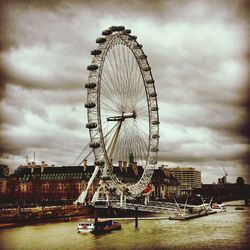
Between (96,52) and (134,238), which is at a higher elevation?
(96,52)

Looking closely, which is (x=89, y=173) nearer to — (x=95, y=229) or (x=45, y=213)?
(x=45, y=213)

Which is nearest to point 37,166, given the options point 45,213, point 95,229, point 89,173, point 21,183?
point 21,183

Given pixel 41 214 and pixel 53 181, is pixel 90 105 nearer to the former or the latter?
pixel 41 214

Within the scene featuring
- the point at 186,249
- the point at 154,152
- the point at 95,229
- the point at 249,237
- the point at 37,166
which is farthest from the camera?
the point at 37,166

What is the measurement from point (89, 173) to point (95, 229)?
47.7 meters

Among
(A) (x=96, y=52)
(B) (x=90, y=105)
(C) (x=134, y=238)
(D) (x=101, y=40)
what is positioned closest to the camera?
(C) (x=134, y=238)

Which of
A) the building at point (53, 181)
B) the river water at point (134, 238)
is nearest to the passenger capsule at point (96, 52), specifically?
the river water at point (134, 238)

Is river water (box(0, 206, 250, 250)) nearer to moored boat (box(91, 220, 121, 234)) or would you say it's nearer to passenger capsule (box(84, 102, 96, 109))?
moored boat (box(91, 220, 121, 234))

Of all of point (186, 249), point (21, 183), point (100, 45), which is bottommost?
point (186, 249)

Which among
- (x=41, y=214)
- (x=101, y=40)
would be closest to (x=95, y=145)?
(x=101, y=40)

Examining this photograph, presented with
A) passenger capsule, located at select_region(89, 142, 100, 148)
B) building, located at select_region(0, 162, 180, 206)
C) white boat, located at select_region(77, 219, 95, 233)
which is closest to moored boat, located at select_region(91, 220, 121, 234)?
white boat, located at select_region(77, 219, 95, 233)

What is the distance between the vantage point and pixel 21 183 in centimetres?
8562

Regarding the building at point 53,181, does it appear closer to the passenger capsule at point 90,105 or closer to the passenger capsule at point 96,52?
the passenger capsule at point 90,105

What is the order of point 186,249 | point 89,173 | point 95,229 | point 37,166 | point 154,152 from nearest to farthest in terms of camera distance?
point 186,249
point 95,229
point 154,152
point 89,173
point 37,166
